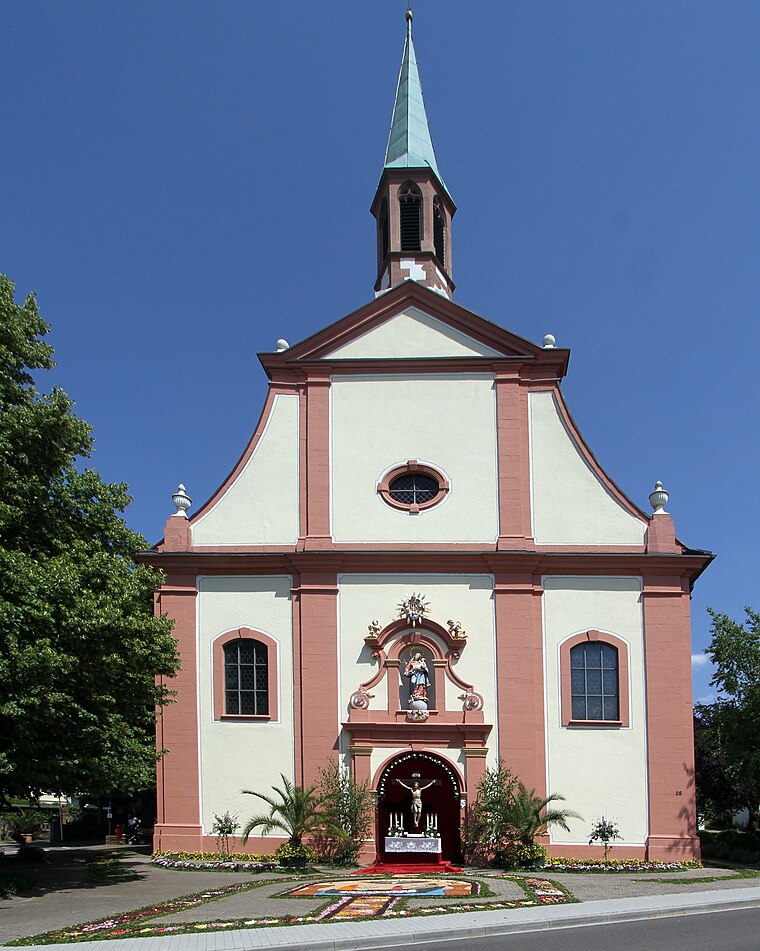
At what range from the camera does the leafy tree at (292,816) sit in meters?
23.1

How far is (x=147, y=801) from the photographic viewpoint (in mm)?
39438

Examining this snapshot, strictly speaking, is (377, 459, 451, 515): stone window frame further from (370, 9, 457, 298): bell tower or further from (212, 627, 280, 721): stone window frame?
(370, 9, 457, 298): bell tower

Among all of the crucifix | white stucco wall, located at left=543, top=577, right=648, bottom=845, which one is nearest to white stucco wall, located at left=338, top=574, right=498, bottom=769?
white stucco wall, located at left=543, top=577, right=648, bottom=845

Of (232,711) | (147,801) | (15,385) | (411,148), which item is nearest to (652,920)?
(232,711)

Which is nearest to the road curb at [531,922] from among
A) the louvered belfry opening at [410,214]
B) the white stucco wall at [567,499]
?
the white stucco wall at [567,499]

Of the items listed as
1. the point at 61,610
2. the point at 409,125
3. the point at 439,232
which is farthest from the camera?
the point at 409,125

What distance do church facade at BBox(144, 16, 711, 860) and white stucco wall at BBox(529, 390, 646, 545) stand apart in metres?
0.05

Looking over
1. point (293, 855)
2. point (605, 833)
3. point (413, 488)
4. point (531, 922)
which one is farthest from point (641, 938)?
point (413, 488)

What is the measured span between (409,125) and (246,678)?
64.0 ft

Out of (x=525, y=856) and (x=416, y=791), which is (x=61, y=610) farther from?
(x=525, y=856)

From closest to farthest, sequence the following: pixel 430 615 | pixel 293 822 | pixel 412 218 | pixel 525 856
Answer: pixel 525 856
pixel 293 822
pixel 430 615
pixel 412 218

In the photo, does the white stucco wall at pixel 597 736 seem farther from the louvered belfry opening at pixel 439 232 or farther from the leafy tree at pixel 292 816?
the louvered belfry opening at pixel 439 232

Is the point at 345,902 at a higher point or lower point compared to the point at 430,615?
lower

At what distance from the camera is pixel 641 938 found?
13414 millimetres
